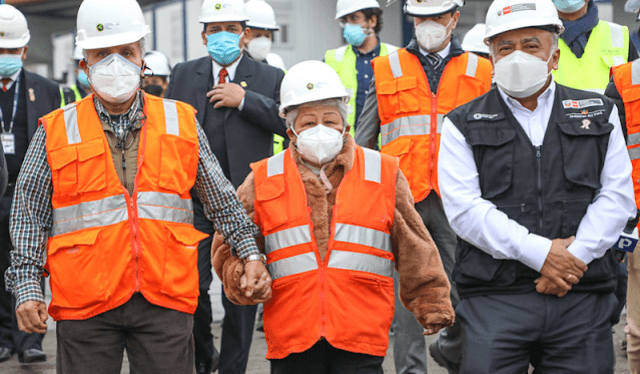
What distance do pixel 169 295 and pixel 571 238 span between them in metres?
1.84

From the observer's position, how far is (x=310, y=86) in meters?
4.63

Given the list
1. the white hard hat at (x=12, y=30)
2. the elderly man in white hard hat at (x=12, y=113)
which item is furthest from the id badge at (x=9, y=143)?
the white hard hat at (x=12, y=30)

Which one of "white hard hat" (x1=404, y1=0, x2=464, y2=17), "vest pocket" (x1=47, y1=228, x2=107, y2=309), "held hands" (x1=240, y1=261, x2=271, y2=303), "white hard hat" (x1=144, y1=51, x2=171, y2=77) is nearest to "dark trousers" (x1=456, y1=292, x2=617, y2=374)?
"held hands" (x1=240, y1=261, x2=271, y2=303)

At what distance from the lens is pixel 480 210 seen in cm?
430

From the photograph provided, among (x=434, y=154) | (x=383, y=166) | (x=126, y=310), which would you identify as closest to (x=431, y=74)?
(x=434, y=154)

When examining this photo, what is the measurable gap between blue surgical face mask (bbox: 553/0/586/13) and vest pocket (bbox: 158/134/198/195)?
11.2ft

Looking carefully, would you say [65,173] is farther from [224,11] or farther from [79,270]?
[224,11]

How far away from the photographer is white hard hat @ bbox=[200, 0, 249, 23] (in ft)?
23.0

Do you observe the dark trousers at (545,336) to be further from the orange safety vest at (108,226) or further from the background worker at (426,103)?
the background worker at (426,103)

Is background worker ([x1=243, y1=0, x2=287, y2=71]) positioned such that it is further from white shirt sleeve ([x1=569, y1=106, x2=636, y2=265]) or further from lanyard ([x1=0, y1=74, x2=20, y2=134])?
white shirt sleeve ([x1=569, y1=106, x2=636, y2=265])

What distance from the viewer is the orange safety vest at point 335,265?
175 inches

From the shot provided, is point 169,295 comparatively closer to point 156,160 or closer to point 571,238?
point 156,160

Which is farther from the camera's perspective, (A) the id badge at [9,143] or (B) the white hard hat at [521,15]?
(A) the id badge at [9,143]

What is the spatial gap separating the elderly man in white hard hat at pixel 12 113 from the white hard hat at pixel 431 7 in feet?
10.8
